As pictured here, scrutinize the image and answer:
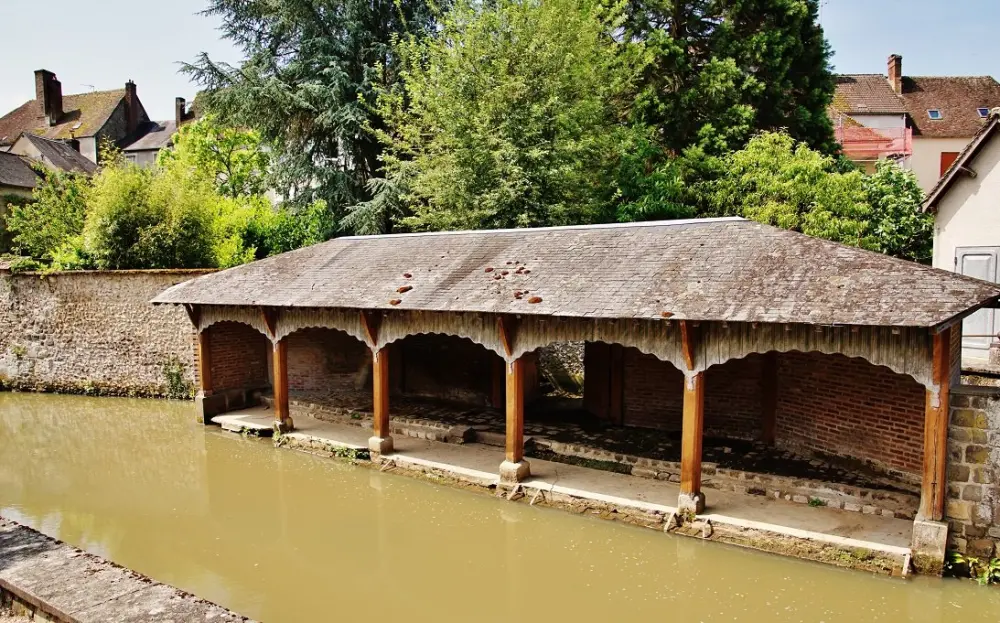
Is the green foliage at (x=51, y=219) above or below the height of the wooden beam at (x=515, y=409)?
above

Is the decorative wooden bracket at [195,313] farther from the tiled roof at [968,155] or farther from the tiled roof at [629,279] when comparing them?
the tiled roof at [968,155]

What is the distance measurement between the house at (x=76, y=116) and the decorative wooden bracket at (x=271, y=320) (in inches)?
1288

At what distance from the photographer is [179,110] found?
3869cm

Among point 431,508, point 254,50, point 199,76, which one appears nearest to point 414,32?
point 254,50

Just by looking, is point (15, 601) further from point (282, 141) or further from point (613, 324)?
point (282, 141)

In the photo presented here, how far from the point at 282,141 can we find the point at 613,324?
54.3 feet

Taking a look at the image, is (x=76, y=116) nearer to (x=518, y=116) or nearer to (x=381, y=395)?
(x=518, y=116)

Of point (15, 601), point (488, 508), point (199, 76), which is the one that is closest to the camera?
point (15, 601)

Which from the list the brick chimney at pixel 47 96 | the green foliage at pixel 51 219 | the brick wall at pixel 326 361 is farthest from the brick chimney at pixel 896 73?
the brick chimney at pixel 47 96

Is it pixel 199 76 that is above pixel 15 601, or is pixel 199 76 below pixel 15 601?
above

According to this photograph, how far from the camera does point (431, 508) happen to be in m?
8.97

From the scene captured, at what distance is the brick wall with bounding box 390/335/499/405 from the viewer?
13891mm

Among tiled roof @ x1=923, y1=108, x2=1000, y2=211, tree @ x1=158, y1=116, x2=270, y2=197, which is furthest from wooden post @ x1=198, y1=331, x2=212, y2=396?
tiled roof @ x1=923, y1=108, x2=1000, y2=211

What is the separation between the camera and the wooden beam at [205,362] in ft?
44.0
